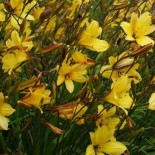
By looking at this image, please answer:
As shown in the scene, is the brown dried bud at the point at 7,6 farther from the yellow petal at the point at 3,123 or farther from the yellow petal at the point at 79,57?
the yellow petal at the point at 3,123

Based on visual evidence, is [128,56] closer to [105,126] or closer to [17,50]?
[105,126]

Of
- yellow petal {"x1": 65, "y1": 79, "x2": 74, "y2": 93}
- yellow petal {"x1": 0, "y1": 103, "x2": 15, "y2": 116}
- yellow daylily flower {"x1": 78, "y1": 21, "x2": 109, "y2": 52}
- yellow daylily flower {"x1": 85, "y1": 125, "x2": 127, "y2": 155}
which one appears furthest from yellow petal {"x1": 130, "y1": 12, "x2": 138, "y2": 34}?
yellow petal {"x1": 0, "y1": 103, "x2": 15, "y2": 116}

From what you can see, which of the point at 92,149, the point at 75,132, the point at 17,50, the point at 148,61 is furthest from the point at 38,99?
the point at 148,61

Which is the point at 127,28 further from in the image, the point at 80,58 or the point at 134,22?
the point at 80,58

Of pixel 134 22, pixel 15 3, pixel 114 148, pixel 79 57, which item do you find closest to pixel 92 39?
pixel 79 57

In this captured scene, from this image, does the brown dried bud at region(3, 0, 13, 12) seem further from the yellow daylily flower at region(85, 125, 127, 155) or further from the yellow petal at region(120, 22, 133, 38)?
the yellow daylily flower at region(85, 125, 127, 155)

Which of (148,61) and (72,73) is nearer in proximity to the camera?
(72,73)

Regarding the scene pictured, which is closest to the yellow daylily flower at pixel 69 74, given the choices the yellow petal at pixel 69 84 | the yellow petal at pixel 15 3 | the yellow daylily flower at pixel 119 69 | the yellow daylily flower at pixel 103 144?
the yellow petal at pixel 69 84
